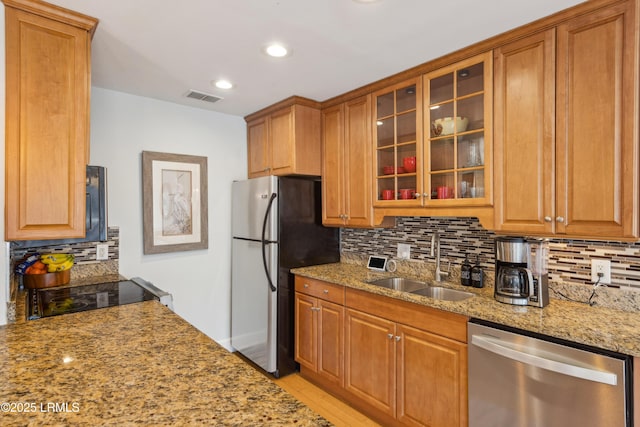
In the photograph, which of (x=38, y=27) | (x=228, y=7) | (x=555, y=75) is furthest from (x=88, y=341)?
(x=555, y=75)

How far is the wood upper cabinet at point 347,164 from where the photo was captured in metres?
2.72

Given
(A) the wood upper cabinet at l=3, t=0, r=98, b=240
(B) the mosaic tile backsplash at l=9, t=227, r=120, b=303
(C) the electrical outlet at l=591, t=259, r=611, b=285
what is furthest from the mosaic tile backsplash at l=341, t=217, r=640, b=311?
(A) the wood upper cabinet at l=3, t=0, r=98, b=240

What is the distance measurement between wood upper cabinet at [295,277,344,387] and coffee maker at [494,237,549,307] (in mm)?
1091

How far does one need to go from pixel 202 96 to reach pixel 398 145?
1621mm

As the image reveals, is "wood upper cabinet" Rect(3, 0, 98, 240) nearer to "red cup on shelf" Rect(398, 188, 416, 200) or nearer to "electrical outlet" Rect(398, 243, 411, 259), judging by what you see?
"red cup on shelf" Rect(398, 188, 416, 200)

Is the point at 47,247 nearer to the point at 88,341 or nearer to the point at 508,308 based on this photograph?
the point at 88,341

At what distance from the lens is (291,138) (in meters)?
2.96

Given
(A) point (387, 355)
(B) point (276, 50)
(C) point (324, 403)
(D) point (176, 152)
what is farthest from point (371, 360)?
(D) point (176, 152)

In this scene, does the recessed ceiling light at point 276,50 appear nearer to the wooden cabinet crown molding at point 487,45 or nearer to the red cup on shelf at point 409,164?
the wooden cabinet crown molding at point 487,45

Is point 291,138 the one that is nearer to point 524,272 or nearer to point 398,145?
point 398,145

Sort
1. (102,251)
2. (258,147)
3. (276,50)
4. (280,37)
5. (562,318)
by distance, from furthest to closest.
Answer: (258,147), (102,251), (276,50), (280,37), (562,318)

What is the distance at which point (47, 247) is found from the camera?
2463 mm

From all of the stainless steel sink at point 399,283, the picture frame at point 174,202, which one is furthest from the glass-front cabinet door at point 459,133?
the picture frame at point 174,202

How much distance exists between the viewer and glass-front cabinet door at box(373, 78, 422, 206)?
92.8 inches
